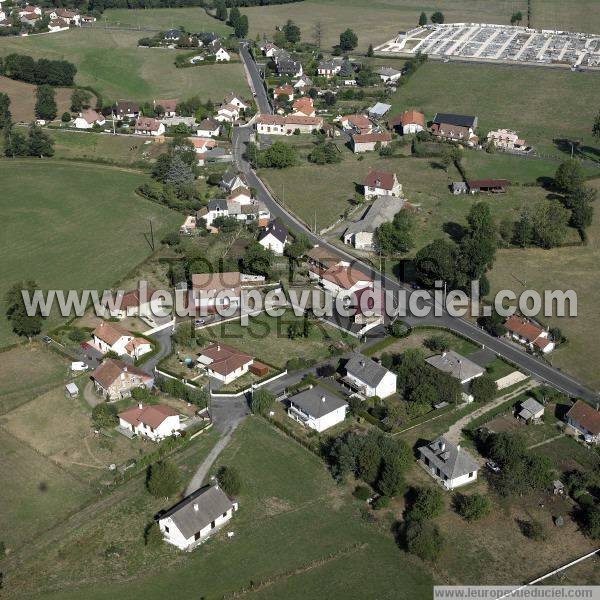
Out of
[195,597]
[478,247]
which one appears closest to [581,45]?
[478,247]

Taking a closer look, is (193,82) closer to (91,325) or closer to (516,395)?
(91,325)

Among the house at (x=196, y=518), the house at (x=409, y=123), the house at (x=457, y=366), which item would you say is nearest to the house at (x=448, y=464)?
the house at (x=457, y=366)

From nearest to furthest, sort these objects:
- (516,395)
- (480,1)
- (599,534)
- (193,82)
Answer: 1. (599,534)
2. (516,395)
3. (193,82)
4. (480,1)

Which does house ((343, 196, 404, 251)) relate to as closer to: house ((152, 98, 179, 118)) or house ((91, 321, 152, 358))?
house ((91, 321, 152, 358))

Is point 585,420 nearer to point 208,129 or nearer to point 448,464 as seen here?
point 448,464

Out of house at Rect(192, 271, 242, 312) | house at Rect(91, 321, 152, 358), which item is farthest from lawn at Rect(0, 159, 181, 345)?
house at Rect(192, 271, 242, 312)

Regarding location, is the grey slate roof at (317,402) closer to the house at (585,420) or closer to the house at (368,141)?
the house at (585,420)
